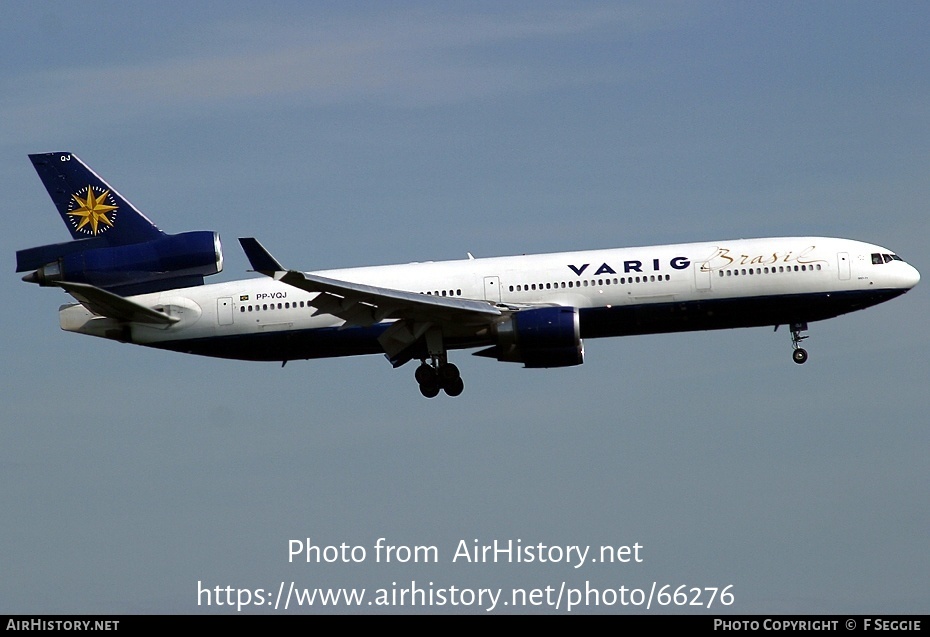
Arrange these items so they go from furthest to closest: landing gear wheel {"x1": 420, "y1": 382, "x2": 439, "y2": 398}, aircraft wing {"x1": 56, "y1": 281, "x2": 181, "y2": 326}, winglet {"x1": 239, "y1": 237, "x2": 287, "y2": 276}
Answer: landing gear wheel {"x1": 420, "y1": 382, "x2": 439, "y2": 398}
aircraft wing {"x1": 56, "y1": 281, "x2": 181, "y2": 326}
winglet {"x1": 239, "y1": 237, "x2": 287, "y2": 276}

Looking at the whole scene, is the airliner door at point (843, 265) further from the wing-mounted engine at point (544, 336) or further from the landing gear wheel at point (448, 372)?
the landing gear wheel at point (448, 372)

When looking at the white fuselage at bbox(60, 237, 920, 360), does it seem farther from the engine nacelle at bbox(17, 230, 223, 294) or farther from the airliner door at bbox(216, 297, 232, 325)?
the engine nacelle at bbox(17, 230, 223, 294)

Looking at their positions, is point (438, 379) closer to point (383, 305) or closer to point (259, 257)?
point (383, 305)

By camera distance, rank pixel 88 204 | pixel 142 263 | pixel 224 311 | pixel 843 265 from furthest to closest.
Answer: pixel 88 204, pixel 142 263, pixel 224 311, pixel 843 265

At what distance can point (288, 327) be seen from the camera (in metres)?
54.7

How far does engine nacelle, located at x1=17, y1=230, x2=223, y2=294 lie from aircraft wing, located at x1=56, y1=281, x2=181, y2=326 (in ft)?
3.57

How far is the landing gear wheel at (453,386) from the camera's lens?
53.9m

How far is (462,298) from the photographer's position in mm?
53750

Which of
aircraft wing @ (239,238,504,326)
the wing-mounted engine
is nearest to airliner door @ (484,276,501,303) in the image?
aircraft wing @ (239,238,504,326)

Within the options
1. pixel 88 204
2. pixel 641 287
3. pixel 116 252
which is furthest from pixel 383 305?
pixel 88 204

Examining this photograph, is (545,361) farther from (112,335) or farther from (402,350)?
(112,335)

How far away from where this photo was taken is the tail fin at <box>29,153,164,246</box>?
5722 cm

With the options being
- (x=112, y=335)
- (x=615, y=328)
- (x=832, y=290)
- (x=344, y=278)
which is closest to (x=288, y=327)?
(x=344, y=278)

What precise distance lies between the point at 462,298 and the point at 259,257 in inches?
400
